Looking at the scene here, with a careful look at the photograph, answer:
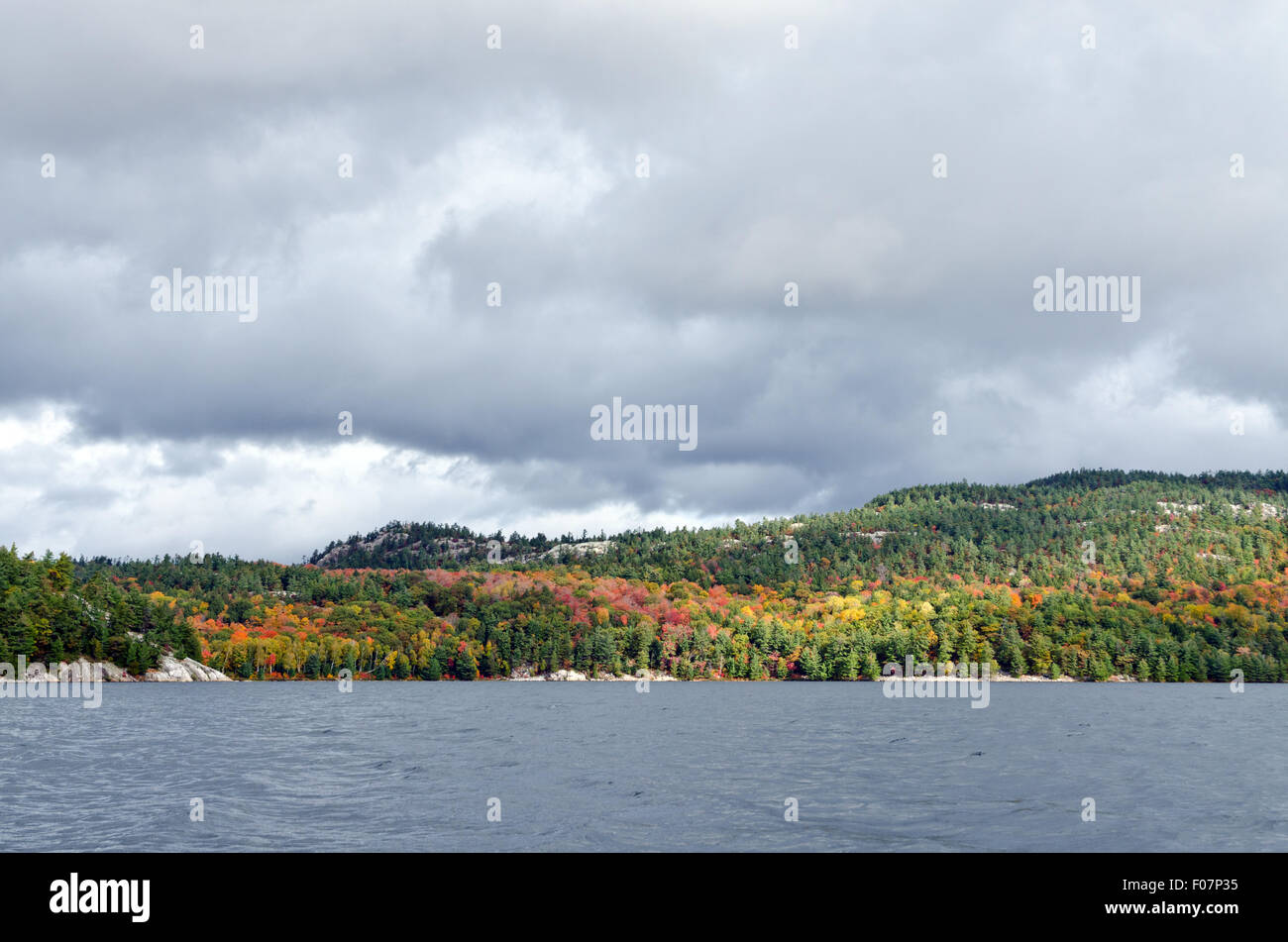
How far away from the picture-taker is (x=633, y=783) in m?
60.5

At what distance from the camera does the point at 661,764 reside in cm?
7025

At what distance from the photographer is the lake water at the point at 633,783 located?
43.5 m

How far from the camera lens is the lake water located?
4353cm
